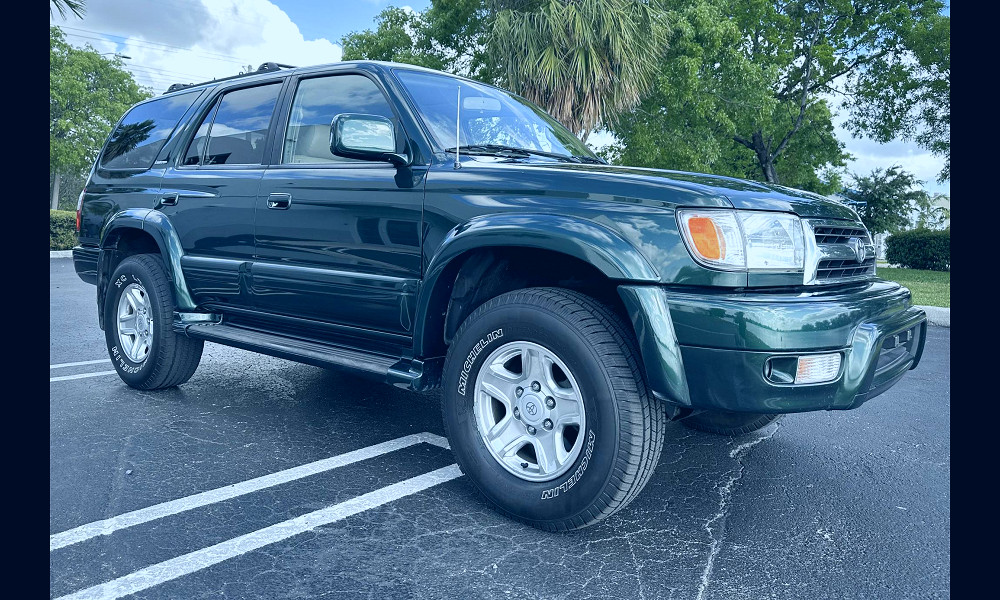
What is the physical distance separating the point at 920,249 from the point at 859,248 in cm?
2164

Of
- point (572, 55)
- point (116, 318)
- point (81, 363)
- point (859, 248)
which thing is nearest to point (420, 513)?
point (859, 248)

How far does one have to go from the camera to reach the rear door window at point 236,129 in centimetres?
429

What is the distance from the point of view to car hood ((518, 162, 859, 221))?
2.68 meters

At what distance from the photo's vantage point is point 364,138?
325cm

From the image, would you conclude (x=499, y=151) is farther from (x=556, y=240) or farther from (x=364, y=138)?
(x=556, y=240)

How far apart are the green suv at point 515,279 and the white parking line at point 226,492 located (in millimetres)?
499

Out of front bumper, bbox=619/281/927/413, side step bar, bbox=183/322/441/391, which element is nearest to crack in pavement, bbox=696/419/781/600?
front bumper, bbox=619/281/927/413

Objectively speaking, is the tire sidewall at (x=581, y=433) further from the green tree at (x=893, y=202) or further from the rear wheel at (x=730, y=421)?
the green tree at (x=893, y=202)

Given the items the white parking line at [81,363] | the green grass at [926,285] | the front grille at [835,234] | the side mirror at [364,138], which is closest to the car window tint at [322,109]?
the side mirror at [364,138]

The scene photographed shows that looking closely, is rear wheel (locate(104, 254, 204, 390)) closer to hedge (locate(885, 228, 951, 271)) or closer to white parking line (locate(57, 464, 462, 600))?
white parking line (locate(57, 464, 462, 600))

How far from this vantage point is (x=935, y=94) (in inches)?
886

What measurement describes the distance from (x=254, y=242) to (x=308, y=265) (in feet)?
1.59

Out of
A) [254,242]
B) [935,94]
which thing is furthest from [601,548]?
[935,94]

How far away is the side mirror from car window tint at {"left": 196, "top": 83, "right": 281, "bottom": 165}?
1.17 meters
